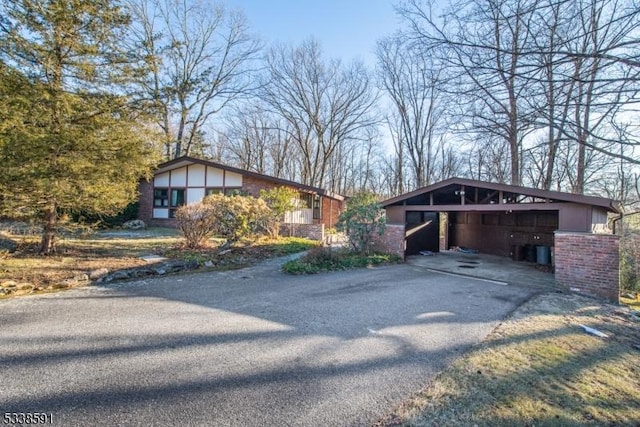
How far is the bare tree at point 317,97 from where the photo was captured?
2394 cm

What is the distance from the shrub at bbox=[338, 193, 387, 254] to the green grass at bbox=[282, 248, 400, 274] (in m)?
0.42

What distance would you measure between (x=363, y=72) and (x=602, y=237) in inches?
829

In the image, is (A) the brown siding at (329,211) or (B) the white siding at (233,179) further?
(A) the brown siding at (329,211)

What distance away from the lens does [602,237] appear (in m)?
6.73

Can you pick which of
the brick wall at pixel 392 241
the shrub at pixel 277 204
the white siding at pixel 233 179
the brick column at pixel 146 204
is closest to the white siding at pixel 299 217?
the shrub at pixel 277 204

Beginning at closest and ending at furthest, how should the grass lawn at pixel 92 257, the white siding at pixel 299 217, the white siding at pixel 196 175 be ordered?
1. the grass lawn at pixel 92 257
2. the white siding at pixel 299 217
3. the white siding at pixel 196 175

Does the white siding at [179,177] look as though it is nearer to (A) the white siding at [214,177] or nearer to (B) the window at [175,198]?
(B) the window at [175,198]

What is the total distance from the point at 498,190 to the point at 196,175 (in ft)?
48.6

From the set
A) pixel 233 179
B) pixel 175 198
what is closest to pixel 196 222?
pixel 233 179

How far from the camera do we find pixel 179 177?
17.7 metres

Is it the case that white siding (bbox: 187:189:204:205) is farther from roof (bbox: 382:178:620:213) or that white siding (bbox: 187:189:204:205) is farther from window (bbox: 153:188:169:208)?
roof (bbox: 382:178:620:213)

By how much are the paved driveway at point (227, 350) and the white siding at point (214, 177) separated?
443 inches

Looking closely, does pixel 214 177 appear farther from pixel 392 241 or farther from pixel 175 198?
pixel 392 241

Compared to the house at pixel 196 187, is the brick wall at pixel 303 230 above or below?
below
